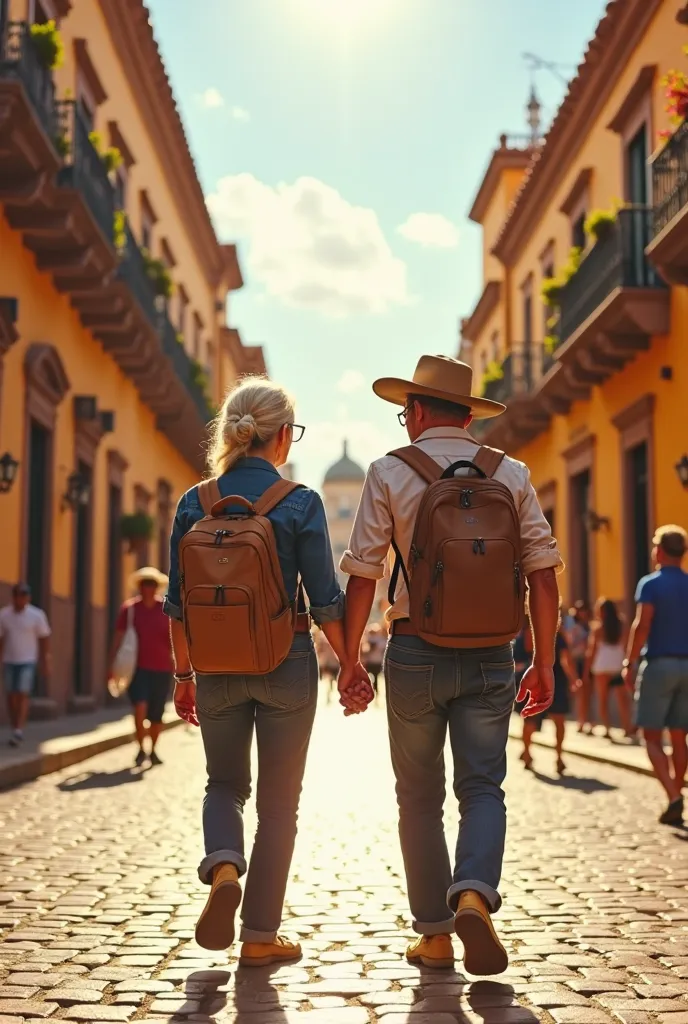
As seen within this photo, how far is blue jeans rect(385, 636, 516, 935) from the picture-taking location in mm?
4504

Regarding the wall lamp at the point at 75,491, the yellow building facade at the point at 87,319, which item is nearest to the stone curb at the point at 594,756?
the yellow building facade at the point at 87,319

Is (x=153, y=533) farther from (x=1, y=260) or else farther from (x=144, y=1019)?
(x=144, y=1019)

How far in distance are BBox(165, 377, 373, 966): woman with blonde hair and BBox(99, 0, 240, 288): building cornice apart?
18.3 m

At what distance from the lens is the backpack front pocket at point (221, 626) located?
4473mm

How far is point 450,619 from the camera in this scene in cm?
439

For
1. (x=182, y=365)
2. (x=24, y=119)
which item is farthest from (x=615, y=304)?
(x=182, y=365)

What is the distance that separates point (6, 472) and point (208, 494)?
10.7 m

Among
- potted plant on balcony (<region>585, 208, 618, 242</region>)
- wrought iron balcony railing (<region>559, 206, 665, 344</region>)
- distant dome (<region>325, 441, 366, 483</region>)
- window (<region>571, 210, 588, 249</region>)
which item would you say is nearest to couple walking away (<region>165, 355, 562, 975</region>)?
wrought iron balcony railing (<region>559, 206, 665, 344</region>)

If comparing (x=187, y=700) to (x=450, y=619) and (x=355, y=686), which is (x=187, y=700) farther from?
(x=450, y=619)

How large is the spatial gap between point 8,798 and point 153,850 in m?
2.81

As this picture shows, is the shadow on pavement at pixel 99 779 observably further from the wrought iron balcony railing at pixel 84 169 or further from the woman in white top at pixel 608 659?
the wrought iron balcony railing at pixel 84 169

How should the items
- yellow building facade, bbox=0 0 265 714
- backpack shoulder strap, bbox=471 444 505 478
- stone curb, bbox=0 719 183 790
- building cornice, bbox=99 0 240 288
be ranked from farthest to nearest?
building cornice, bbox=99 0 240 288, yellow building facade, bbox=0 0 265 714, stone curb, bbox=0 719 183 790, backpack shoulder strap, bbox=471 444 505 478

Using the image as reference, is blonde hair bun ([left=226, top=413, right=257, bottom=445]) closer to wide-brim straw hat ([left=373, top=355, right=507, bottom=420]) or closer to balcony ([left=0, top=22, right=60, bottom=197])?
wide-brim straw hat ([left=373, top=355, right=507, bottom=420])

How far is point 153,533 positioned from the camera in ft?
82.8
